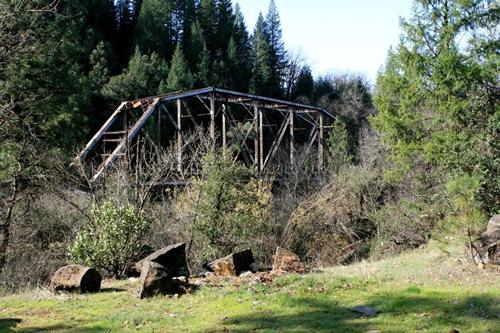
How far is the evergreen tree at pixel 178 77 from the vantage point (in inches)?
1687

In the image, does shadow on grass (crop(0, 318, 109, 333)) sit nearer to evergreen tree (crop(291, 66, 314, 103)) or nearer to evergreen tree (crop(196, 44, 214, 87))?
evergreen tree (crop(196, 44, 214, 87))

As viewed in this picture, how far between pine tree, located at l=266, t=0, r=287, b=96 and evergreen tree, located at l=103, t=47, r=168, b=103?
17164 millimetres

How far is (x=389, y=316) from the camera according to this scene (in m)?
6.79

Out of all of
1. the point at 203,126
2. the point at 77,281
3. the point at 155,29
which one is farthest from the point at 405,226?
the point at 155,29

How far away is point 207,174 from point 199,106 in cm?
3306

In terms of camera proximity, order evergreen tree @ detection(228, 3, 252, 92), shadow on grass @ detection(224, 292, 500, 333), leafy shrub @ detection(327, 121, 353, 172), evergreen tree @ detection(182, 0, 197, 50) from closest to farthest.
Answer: shadow on grass @ detection(224, 292, 500, 333), leafy shrub @ detection(327, 121, 353, 172), evergreen tree @ detection(182, 0, 197, 50), evergreen tree @ detection(228, 3, 252, 92)

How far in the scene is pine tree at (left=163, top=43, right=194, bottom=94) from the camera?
4284cm

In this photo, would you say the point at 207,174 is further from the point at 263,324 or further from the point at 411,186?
the point at 263,324

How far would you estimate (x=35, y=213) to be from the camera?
675 inches

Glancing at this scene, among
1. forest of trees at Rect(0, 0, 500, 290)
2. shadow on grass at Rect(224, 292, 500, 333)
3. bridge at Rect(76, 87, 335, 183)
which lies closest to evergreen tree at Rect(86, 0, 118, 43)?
forest of trees at Rect(0, 0, 500, 290)

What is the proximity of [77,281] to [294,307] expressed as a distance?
423cm

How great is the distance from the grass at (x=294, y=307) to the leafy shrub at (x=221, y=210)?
5845 mm

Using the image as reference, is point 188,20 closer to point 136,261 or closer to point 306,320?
point 136,261

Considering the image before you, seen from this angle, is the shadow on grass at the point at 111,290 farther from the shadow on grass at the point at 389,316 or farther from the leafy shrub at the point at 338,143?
the leafy shrub at the point at 338,143
